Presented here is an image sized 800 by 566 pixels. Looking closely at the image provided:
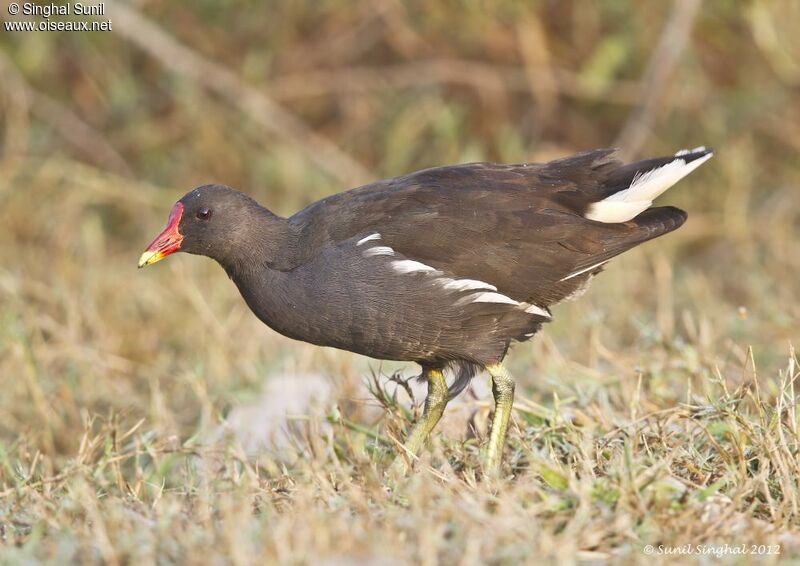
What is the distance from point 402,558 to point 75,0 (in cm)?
629

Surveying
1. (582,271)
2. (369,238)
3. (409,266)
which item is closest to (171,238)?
(369,238)

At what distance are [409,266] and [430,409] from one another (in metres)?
0.55

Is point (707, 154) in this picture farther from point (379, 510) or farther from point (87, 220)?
Answer: point (87, 220)

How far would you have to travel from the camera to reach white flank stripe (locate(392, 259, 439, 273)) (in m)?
3.66

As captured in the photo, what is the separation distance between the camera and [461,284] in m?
3.70

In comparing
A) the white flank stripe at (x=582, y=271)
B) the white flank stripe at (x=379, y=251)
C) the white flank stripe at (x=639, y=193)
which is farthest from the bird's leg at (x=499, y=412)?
the white flank stripe at (x=639, y=193)

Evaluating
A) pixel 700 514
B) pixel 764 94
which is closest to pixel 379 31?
pixel 764 94

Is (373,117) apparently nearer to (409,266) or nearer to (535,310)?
(535,310)

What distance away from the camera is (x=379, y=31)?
8961 mm

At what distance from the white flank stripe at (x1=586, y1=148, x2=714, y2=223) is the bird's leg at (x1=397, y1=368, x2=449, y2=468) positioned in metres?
0.79

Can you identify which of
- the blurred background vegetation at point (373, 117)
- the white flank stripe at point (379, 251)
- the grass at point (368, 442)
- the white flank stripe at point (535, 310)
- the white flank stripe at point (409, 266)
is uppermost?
the blurred background vegetation at point (373, 117)

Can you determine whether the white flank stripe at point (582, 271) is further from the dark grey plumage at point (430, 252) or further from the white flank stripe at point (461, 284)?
the white flank stripe at point (461, 284)

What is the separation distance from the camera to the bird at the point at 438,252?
3.65 metres

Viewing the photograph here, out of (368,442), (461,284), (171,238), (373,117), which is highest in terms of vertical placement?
(373,117)
